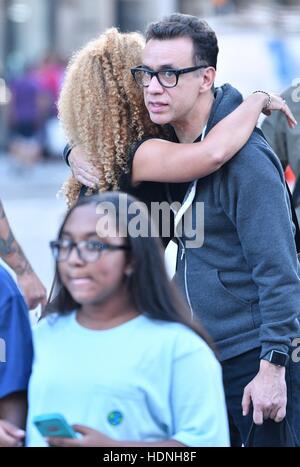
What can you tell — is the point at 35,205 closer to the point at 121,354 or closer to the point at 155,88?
the point at 155,88

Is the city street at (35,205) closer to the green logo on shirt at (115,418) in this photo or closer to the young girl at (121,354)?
the young girl at (121,354)

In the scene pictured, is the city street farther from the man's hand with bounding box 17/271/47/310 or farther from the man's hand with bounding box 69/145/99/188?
the man's hand with bounding box 69/145/99/188

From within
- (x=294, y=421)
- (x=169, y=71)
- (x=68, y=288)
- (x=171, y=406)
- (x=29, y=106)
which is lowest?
(x=29, y=106)

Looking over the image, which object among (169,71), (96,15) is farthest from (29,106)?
(169,71)

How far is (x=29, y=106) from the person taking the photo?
2298cm

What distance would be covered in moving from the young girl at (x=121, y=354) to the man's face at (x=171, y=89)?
723 mm

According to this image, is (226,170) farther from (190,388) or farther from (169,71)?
(190,388)

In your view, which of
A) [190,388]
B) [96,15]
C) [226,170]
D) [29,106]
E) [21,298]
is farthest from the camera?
[96,15]

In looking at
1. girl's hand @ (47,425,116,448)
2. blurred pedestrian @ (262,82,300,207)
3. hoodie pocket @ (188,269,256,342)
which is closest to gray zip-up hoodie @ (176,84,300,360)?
hoodie pocket @ (188,269,256,342)

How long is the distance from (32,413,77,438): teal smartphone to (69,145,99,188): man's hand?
119cm

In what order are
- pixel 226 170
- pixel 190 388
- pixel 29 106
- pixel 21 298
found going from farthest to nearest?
pixel 29 106 < pixel 226 170 < pixel 21 298 < pixel 190 388

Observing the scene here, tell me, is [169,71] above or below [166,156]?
above

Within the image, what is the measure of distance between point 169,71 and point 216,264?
2.05 feet

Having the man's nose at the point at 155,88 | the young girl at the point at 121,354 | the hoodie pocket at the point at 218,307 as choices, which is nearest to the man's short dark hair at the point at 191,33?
the man's nose at the point at 155,88
